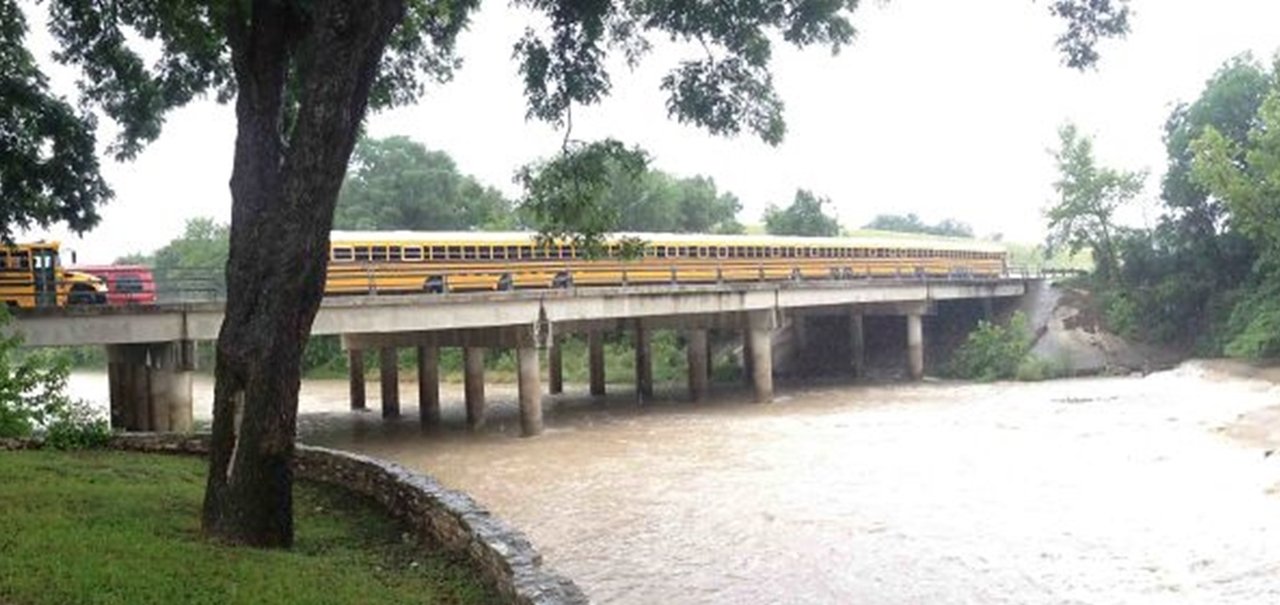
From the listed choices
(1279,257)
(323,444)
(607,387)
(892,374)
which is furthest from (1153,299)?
(323,444)

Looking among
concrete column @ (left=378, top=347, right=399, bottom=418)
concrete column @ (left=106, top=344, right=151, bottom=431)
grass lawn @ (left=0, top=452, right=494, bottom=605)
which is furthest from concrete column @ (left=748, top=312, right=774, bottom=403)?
grass lawn @ (left=0, top=452, right=494, bottom=605)

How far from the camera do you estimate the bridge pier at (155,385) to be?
1017 inches

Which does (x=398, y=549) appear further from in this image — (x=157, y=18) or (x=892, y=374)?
(x=892, y=374)

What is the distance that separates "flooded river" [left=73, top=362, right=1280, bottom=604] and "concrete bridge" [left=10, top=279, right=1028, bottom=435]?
92.8 inches

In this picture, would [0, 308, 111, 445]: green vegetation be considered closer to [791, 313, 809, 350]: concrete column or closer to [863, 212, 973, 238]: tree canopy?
[791, 313, 809, 350]: concrete column

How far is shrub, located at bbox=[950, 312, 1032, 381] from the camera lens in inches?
1892

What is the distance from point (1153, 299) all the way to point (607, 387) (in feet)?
80.9

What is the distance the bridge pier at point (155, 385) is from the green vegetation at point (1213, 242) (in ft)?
122

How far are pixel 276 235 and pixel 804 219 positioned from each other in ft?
207

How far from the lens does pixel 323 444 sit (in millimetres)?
30062

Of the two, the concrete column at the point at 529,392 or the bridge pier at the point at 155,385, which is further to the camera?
the concrete column at the point at 529,392

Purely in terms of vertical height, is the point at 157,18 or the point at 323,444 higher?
the point at 157,18

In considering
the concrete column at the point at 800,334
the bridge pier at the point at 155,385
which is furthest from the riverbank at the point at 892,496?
the concrete column at the point at 800,334

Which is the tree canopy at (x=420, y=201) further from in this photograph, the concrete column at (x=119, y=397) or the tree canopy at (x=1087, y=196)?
the concrete column at (x=119, y=397)
